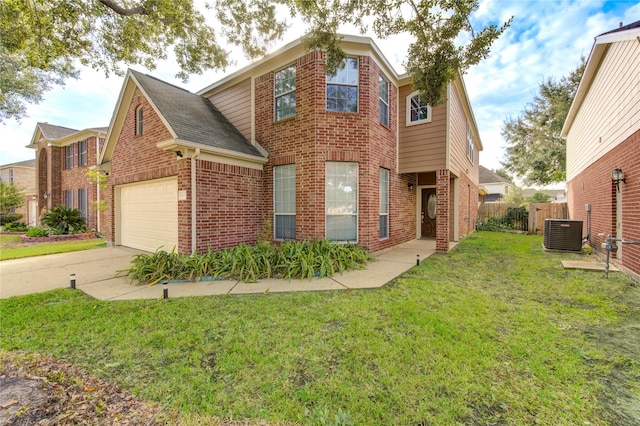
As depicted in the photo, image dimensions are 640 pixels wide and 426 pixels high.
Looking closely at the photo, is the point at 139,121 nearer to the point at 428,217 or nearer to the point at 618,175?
the point at 428,217

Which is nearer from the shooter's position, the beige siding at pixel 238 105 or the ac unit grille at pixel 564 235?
the ac unit grille at pixel 564 235

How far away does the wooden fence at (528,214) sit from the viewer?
549 inches

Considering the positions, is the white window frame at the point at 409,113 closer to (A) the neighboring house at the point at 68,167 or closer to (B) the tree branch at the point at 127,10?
(B) the tree branch at the point at 127,10

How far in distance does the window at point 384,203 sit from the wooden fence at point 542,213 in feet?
33.7

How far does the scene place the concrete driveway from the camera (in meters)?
5.29

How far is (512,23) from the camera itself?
4988 mm

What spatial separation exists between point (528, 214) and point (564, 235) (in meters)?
7.45

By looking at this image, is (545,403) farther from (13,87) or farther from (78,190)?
(13,87)

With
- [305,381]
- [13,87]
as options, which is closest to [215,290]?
[305,381]

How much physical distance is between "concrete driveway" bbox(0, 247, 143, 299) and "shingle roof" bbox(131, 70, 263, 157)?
3759 millimetres

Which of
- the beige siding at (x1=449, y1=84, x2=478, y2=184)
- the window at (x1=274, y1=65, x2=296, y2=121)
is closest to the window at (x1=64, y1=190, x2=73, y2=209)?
the window at (x1=274, y1=65, x2=296, y2=121)

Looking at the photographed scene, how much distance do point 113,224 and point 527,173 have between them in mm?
29630

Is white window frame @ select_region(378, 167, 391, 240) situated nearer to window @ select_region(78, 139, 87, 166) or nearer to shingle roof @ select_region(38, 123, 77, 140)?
window @ select_region(78, 139, 87, 166)

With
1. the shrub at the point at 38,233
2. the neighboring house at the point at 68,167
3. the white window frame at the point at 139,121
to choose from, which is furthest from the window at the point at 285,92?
the neighboring house at the point at 68,167
